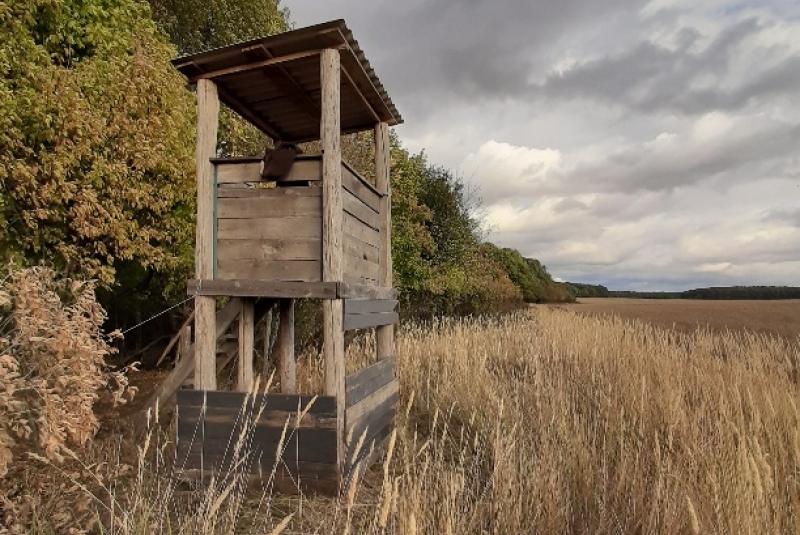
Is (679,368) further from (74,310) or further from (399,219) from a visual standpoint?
(399,219)

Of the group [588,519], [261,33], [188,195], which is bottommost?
[588,519]

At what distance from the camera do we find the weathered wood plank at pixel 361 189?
554 cm

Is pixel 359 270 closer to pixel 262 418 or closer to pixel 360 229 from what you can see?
pixel 360 229

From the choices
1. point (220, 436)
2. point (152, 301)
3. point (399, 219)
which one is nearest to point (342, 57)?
point (220, 436)

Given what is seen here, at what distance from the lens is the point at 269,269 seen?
531 centimetres

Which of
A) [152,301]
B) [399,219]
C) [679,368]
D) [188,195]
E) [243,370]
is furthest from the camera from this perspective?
[399,219]

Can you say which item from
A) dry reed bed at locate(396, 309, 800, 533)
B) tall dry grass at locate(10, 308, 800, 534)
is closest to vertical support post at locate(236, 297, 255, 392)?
tall dry grass at locate(10, 308, 800, 534)

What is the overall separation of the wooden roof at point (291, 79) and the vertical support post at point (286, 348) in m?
2.14

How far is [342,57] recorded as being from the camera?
5.55 meters

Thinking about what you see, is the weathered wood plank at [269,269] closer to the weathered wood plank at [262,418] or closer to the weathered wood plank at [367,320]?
the weathered wood plank at [367,320]

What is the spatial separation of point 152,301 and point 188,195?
5.50 m

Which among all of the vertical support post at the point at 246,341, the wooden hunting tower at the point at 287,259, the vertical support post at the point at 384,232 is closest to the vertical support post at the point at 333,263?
the wooden hunting tower at the point at 287,259

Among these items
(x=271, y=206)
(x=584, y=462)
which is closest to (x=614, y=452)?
(x=584, y=462)

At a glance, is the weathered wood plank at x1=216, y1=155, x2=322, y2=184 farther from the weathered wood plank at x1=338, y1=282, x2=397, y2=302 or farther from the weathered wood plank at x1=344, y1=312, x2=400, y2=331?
the weathered wood plank at x1=344, y1=312, x2=400, y2=331
